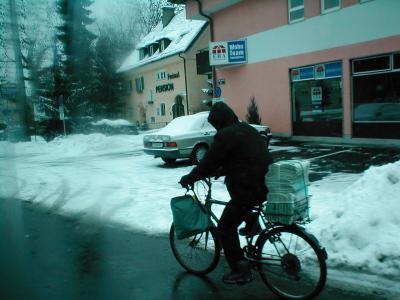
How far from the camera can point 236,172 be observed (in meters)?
3.86

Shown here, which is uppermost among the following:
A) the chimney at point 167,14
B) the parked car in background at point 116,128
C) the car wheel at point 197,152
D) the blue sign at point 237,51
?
the chimney at point 167,14

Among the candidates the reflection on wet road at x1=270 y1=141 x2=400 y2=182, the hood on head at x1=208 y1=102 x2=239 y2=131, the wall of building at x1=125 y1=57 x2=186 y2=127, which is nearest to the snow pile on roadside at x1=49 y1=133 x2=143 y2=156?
the reflection on wet road at x1=270 y1=141 x2=400 y2=182

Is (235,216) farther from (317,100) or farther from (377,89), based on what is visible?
(317,100)

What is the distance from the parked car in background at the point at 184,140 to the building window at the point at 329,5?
21.8 ft

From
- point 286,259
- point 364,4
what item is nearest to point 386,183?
point 286,259

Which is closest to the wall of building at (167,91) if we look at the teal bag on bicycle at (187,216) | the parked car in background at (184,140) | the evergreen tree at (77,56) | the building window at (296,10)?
the evergreen tree at (77,56)

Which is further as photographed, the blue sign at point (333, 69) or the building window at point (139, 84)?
the building window at point (139, 84)

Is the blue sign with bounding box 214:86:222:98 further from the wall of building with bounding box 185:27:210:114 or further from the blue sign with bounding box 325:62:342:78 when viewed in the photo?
the wall of building with bounding box 185:27:210:114

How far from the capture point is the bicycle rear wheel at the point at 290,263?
12.2ft

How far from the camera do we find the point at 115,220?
7277 millimetres

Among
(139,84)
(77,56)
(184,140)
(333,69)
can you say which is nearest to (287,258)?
(184,140)

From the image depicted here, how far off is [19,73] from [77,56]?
8.71 m

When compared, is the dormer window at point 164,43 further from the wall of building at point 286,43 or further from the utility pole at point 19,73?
the wall of building at point 286,43

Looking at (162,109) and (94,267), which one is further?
(162,109)
